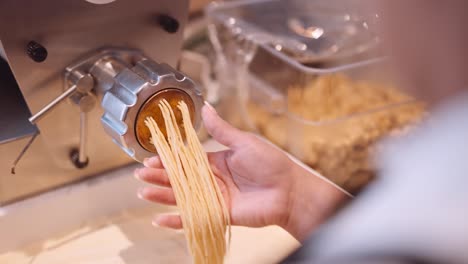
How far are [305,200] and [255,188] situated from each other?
8cm

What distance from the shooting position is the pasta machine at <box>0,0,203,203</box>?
0.63 metres

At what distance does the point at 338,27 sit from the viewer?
108 cm

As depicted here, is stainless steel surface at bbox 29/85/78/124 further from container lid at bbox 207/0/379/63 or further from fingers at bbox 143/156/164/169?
container lid at bbox 207/0/379/63

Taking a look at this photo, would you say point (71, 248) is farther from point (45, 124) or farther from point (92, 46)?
point (92, 46)

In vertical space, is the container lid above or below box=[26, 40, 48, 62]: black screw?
above

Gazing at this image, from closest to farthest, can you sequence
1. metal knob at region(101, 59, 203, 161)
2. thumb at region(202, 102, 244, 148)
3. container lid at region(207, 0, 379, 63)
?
1. metal knob at region(101, 59, 203, 161)
2. thumb at region(202, 102, 244, 148)
3. container lid at region(207, 0, 379, 63)

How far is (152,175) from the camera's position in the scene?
2.45 feet

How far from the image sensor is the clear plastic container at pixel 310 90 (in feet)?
3.37

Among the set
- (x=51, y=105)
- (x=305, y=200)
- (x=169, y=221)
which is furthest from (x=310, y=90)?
(x=51, y=105)

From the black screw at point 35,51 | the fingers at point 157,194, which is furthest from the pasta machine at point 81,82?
the fingers at point 157,194

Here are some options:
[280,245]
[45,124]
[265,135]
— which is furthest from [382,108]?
[45,124]

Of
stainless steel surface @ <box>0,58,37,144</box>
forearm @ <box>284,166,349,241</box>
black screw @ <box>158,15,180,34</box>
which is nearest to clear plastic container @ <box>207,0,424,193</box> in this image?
forearm @ <box>284,166,349,241</box>

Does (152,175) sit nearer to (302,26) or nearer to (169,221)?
(169,221)

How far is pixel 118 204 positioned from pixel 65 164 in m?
0.12
